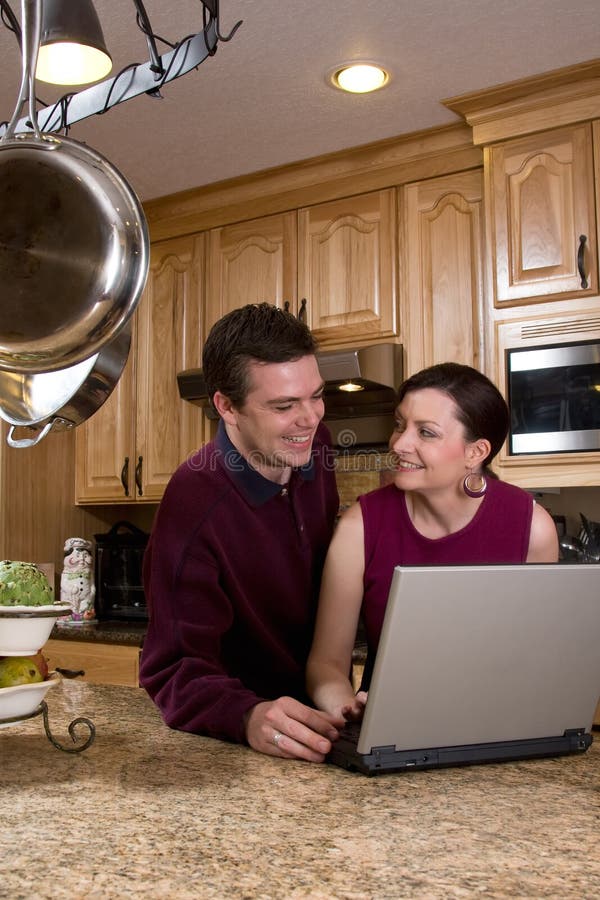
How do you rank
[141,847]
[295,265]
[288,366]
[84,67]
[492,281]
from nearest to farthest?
[141,847] → [288,366] → [84,67] → [492,281] → [295,265]

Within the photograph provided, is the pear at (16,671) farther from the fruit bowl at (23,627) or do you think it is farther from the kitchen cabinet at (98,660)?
the kitchen cabinet at (98,660)

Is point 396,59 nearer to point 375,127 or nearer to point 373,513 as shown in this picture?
point 375,127

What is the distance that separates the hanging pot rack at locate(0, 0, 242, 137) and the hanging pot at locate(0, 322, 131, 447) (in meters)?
0.36

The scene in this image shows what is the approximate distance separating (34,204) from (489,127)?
2338mm

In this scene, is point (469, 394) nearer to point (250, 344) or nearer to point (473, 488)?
point (473, 488)

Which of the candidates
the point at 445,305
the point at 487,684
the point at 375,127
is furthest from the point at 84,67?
the point at 487,684

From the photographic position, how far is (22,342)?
0.74 meters

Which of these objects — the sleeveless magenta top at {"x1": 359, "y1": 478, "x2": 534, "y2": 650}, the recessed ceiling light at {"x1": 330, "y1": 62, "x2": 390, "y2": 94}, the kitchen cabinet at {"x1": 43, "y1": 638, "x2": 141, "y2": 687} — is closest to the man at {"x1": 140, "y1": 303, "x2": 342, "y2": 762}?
the sleeveless magenta top at {"x1": 359, "y1": 478, "x2": 534, "y2": 650}

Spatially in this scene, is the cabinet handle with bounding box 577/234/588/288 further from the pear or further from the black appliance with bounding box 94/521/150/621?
the pear

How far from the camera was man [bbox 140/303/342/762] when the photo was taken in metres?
1.40

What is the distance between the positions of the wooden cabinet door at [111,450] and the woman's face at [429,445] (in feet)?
7.49

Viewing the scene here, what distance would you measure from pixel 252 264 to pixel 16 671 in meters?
2.61

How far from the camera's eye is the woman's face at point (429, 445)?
1531 millimetres

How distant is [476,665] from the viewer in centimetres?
99
